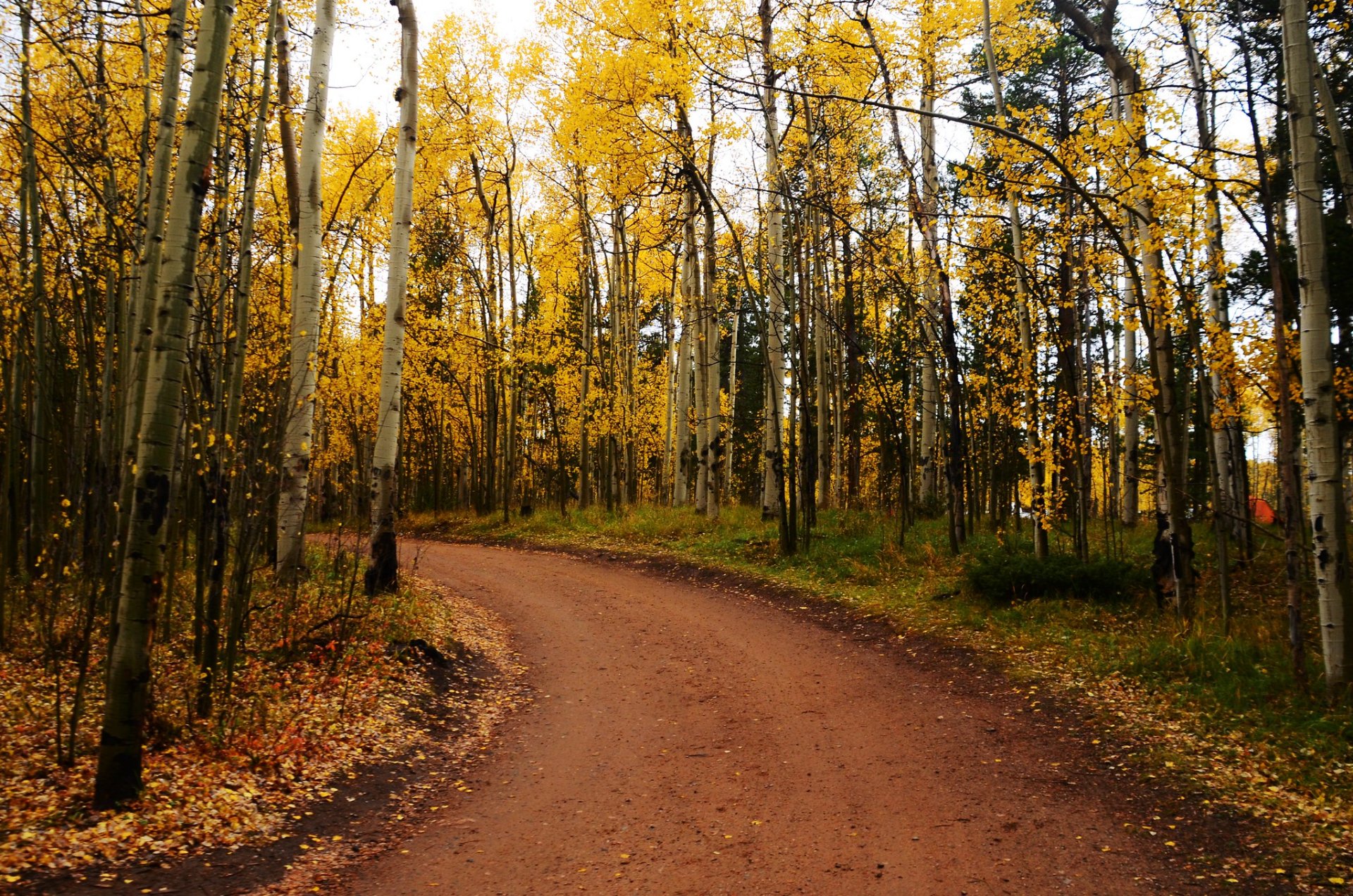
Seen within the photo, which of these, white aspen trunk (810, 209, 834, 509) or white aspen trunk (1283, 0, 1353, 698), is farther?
white aspen trunk (810, 209, 834, 509)

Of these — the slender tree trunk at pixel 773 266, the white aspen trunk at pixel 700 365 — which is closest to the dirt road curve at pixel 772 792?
the slender tree trunk at pixel 773 266

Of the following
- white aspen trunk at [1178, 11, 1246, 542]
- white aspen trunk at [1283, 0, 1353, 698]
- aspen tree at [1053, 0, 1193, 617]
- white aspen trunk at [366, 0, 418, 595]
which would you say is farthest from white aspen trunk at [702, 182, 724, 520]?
white aspen trunk at [1283, 0, 1353, 698]

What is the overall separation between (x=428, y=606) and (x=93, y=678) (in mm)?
3865

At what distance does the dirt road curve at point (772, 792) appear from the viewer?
383cm

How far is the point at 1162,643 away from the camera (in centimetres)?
655

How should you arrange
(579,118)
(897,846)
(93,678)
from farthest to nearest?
(579,118), (93,678), (897,846)

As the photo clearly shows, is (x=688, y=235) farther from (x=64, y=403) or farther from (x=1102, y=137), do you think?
(x=64, y=403)

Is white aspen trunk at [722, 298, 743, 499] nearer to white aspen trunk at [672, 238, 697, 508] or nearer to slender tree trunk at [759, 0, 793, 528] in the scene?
white aspen trunk at [672, 238, 697, 508]

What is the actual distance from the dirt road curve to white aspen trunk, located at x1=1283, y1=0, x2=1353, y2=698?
205cm

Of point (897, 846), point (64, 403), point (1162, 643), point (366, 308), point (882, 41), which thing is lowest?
point (897, 846)

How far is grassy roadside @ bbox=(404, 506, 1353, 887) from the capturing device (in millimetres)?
4273

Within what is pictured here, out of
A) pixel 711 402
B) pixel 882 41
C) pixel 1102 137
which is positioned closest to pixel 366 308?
pixel 711 402

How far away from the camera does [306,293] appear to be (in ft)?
26.5

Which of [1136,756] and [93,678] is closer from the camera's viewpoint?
[1136,756]
